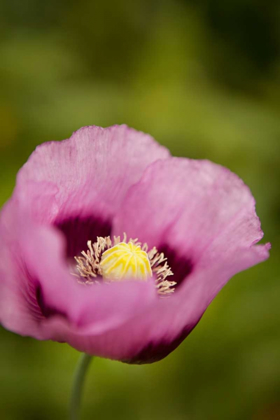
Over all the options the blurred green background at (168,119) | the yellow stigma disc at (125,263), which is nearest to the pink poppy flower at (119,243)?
the yellow stigma disc at (125,263)

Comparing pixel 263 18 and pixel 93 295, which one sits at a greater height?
pixel 263 18

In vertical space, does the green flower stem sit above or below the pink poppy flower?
below

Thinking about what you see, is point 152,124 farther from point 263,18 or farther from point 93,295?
point 93,295

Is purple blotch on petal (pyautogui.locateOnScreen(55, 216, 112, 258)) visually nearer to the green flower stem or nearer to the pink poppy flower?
the pink poppy flower

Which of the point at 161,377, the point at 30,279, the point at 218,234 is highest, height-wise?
the point at 218,234

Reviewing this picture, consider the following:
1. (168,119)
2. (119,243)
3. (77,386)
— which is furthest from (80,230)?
(168,119)

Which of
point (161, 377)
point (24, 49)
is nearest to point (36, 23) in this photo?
point (24, 49)

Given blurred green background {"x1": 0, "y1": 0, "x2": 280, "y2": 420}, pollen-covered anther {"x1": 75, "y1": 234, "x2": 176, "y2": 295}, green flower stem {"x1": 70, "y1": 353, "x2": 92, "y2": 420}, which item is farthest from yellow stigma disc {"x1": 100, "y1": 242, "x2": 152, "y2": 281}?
blurred green background {"x1": 0, "y1": 0, "x2": 280, "y2": 420}
